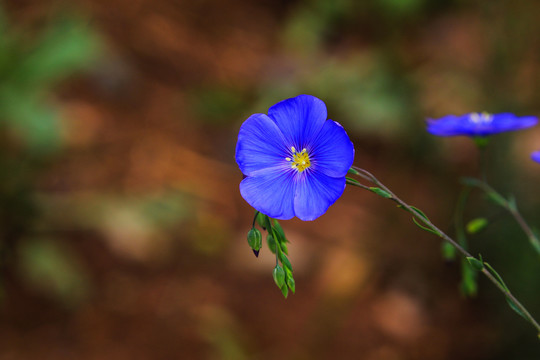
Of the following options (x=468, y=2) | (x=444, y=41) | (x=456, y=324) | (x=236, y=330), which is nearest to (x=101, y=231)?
(x=236, y=330)

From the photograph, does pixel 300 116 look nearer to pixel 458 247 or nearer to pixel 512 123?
pixel 458 247

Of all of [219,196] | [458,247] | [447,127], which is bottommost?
[458,247]

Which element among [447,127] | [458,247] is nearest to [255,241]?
[458,247]

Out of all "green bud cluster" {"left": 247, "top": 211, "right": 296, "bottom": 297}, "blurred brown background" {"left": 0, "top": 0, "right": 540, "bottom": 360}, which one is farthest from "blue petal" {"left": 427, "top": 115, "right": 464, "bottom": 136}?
"blurred brown background" {"left": 0, "top": 0, "right": 540, "bottom": 360}

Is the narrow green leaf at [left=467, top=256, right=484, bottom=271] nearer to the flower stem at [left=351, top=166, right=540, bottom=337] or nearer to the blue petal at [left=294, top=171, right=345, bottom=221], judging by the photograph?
the flower stem at [left=351, top=166, right=540, bottom=337]

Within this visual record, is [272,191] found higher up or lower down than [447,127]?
lower down

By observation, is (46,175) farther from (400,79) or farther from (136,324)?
(400,79)

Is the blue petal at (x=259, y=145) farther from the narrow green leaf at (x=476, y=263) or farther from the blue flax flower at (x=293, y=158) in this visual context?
the narrow green leaf at (x=476, y=263)
